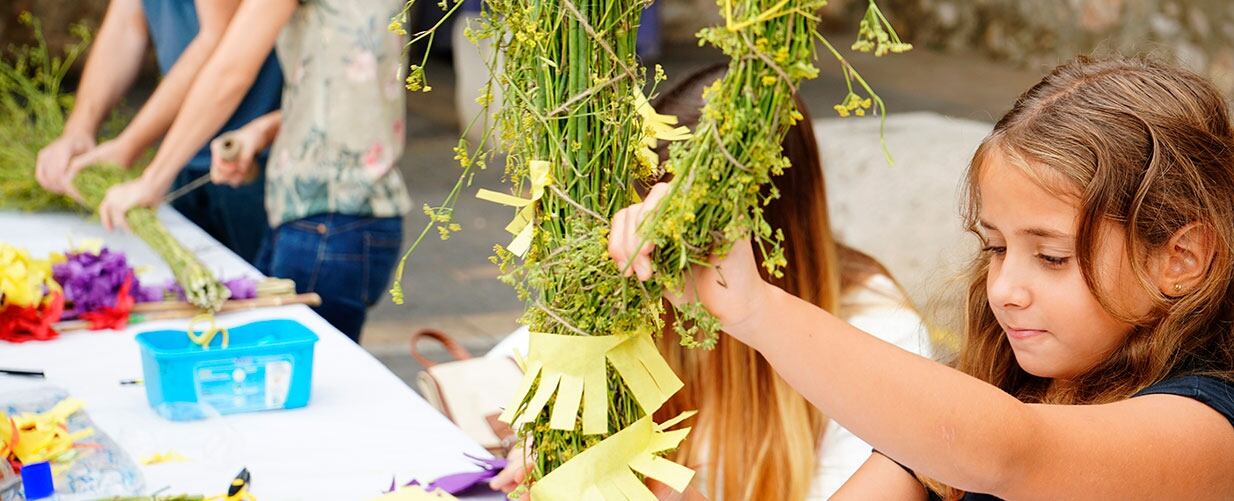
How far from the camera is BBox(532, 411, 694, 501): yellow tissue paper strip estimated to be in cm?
115

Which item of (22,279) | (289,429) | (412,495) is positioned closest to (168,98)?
(22,279)

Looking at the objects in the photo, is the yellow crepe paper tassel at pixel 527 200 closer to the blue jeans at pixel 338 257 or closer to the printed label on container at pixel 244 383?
the printed label on container at pixel 244 383

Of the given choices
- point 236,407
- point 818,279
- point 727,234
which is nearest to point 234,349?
point 236,407

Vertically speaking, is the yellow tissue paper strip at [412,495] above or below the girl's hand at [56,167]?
above

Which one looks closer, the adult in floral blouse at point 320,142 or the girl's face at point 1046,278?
the girl's face at point 1046,278

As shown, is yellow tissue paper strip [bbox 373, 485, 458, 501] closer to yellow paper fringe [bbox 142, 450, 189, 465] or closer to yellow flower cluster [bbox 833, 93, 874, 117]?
yellow paper fringe [bbox 142, 450, 189, 465]

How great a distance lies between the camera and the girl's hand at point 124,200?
288 centimetres

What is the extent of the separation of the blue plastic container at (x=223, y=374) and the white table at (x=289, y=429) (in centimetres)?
2

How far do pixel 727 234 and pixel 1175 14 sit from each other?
29.1 feet

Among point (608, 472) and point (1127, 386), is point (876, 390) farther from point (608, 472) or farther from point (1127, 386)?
point (1127, 386)

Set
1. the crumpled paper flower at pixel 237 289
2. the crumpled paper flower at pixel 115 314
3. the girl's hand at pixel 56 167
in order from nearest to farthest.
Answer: the crumpled paper flower at pixel 115 314
the crumpled paper flower at pixel 237 289
the girl's hand at pixel 56 167

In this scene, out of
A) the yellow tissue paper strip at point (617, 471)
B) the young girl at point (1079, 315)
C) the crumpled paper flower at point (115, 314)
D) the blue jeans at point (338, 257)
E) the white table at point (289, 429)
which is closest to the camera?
the young girl at point (1079, 315)

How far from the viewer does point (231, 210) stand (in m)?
3.25

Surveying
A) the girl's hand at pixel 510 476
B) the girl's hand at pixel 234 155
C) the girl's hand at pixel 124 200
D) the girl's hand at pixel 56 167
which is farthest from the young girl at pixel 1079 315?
the girl's hand at pixel 56 167
